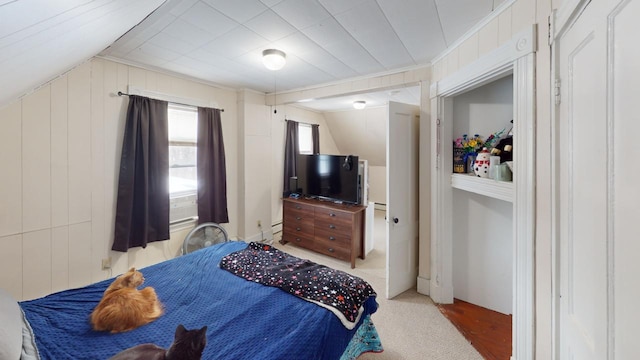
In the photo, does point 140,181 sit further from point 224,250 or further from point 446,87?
point 446,87

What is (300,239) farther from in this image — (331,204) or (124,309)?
(124,309)

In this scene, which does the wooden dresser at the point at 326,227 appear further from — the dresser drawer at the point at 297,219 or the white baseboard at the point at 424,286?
the white baseboard at the point at 424,286

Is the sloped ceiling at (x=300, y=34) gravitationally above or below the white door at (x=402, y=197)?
above

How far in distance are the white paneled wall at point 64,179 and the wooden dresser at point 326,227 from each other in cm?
199

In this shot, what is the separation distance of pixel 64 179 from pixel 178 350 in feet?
7.43

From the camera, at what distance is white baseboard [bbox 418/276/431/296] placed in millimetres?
2600

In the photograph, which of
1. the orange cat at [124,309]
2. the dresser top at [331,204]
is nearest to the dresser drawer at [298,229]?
the dresser top at [331,204]

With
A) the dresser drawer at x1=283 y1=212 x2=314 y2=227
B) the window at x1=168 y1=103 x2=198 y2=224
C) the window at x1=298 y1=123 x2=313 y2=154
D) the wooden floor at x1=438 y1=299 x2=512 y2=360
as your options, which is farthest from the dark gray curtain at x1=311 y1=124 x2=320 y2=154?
the wooden floor at x1=438 y1=299 x2=512 y2=360

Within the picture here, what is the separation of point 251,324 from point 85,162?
236 cm

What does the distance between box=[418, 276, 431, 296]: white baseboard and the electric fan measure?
224 centimetres

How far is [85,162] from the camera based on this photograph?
2357mm

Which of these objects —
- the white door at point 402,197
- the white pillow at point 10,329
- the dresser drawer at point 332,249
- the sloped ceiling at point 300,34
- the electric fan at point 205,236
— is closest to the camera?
the white pillow at point 10,329

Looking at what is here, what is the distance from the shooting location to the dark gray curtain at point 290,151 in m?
4.59

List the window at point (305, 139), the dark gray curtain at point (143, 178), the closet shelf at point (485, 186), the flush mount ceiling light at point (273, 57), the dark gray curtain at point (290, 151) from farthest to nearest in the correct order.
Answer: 1. the window at point (305, 139)
2. the dark gray curtain at point (290, 151)
3. the dark gray curtain at point (143, 178)
4. the flush mount ceiling light at point (273, 57)
5. the closet shelf at point (485, 186)
